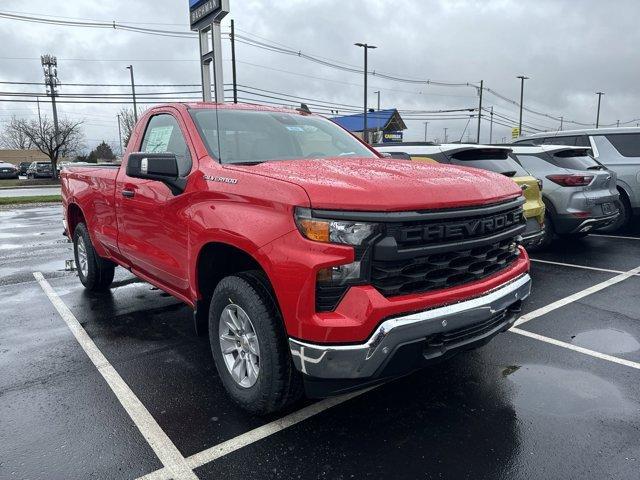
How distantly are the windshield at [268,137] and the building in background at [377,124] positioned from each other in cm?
3951

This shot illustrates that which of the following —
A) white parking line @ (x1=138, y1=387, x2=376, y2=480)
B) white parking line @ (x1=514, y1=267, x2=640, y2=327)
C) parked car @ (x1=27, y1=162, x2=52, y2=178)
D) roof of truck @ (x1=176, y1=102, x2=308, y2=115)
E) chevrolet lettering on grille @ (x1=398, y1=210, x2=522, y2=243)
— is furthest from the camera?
parked car @ (x1=27, y1=162, x2=52, y2=178)

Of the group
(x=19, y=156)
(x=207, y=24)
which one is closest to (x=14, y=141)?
(x=19, y=156)

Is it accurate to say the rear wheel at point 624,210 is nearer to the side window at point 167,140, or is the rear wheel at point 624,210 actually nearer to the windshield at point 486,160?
the windshield at point 486,160

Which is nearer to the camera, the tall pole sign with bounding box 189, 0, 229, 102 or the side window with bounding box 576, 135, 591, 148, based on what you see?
the tall pole sign with bounding box 189, 0, 229, 102

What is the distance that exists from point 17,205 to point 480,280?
19808 mm

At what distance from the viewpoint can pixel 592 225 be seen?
733 cm

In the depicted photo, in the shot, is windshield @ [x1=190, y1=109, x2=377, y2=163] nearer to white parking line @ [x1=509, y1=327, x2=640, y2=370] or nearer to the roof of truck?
the roof of truck

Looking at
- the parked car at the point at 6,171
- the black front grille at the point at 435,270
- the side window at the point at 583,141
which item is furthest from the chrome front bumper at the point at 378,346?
the parked car at the point at 6,171

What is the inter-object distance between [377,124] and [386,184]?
45.5m

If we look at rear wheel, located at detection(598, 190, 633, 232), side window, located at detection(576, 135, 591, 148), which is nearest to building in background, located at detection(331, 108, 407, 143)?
side window, located at detection(576, 135, 591, 148)

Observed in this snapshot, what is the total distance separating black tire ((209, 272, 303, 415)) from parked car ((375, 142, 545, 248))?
4129mm

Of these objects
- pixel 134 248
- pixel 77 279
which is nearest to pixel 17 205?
pixel 77 279

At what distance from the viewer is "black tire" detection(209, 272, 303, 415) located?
2.68m

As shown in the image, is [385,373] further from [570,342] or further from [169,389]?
[570,342]
